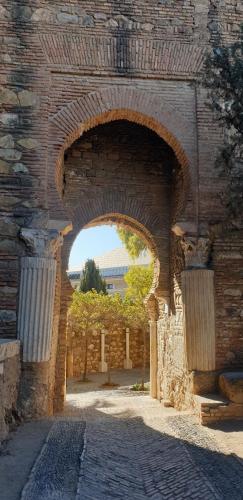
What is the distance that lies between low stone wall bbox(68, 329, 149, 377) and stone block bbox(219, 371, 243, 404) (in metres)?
11.6

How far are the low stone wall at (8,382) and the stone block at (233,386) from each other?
8.80 feet

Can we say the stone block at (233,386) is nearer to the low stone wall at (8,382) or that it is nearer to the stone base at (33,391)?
the stone base at (33,391)

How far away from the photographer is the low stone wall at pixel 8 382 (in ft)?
15.3

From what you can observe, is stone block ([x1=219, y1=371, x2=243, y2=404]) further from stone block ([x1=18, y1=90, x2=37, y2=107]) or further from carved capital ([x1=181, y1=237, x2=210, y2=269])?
stone block ([x1=18, y1=90, x2=37, y2=107])

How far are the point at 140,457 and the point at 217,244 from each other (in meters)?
3.31

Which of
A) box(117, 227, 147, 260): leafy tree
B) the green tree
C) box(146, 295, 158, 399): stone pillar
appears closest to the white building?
the green tree

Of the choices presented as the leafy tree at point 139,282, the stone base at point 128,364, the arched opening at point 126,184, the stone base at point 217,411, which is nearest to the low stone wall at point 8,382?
the stone base at point 217,411

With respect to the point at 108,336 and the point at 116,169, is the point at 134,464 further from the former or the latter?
the point at 108,336

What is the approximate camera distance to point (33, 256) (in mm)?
6117

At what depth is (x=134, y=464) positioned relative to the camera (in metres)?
4.26

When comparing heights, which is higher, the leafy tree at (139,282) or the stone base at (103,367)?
the leafy tree at (139,282)

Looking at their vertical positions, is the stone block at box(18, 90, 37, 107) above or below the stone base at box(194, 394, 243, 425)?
above

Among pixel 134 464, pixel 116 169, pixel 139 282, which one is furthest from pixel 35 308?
pixel 139 282

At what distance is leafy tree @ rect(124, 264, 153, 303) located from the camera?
1719 centimetres
